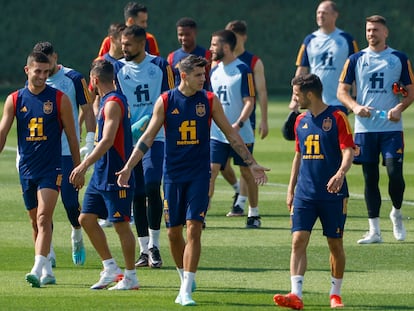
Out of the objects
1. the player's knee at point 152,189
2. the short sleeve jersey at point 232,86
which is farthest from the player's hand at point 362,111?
the player's knee at point 152,189

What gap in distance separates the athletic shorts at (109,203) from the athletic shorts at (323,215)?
1.53 metres

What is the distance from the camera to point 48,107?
39.3ft

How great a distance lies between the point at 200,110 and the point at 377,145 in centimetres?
413

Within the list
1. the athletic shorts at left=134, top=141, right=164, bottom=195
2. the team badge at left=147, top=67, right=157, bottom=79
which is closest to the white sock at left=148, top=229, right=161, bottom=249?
the athletic shorts at left=134, top=141, right=164, bottom=195

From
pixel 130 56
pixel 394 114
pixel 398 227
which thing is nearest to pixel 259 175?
pixel 130 56

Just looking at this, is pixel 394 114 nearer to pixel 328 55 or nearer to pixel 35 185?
pixel 328 55

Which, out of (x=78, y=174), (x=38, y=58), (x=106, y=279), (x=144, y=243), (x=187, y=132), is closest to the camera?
(x=187, y=132)

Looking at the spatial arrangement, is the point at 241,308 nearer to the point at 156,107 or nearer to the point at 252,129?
the point at 156,107

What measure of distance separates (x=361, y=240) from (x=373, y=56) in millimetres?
1983

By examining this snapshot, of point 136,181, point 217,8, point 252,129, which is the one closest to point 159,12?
point 217,8

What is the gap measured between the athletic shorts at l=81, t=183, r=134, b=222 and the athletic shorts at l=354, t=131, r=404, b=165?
12.7ft

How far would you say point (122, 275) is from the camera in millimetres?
11969

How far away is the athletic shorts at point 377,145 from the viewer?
48.7 ft

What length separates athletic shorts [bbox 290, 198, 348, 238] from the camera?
10883 mm
